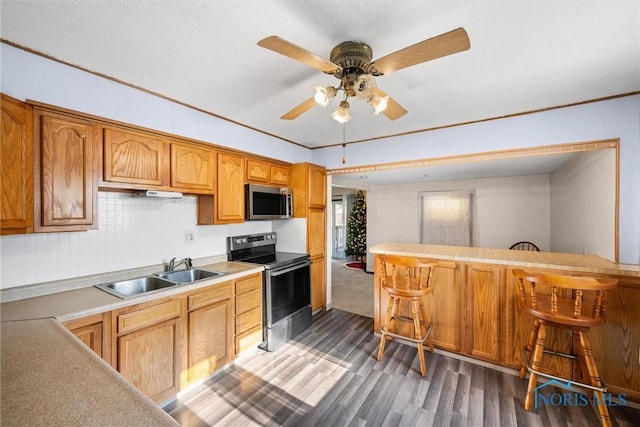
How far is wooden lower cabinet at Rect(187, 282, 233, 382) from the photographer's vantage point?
2129mm

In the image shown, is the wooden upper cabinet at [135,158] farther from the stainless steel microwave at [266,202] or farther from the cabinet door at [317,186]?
the cabinet door at [317,186]

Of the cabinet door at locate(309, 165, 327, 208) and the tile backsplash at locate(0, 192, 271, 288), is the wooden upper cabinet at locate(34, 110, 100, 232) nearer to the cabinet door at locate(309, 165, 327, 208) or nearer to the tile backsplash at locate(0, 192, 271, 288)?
the tile backsplash at locate(0, 192, 271, 288)

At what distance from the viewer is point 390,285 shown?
2504 mm

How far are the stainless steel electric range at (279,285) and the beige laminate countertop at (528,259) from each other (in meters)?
0.98

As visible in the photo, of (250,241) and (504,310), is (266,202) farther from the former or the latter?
(504,310)

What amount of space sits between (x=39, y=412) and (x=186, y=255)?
2.09 meters

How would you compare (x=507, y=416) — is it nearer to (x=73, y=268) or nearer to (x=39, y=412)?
(x=39, y=412)

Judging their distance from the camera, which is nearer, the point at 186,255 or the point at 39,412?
the point at 39,412

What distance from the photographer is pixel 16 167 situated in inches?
58.6

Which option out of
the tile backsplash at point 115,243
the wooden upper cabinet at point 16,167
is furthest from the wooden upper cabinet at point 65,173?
the tile backsplash at point 115,243

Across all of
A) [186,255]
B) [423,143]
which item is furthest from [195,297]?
[423,143]

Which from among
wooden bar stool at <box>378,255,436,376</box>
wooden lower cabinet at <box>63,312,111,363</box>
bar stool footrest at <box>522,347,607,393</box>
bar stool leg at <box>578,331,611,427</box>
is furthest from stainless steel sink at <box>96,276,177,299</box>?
bar stool leg at <box>578,331,611,427</box>

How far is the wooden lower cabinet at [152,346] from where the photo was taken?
5.72ft

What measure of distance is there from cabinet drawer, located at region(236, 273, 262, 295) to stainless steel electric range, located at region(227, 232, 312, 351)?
0.22 ft
